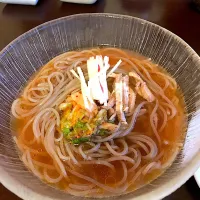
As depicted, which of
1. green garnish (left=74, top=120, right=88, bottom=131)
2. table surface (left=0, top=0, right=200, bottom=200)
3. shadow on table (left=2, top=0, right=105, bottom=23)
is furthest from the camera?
shadow on table (left=2, top=0, right=105, bottom=23)

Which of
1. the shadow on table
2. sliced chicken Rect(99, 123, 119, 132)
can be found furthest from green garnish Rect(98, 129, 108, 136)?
the shadow on table

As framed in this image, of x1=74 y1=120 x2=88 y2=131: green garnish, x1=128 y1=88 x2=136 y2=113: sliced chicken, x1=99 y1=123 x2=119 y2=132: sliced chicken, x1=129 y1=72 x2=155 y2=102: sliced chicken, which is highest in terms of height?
x1=129 y1=72 x2=155 y2=102: sliced chicken

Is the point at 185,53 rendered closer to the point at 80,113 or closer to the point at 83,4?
the point at 80,113

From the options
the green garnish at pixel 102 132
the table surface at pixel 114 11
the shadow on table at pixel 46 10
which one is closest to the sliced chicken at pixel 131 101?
the green garnish at pixel 102 132

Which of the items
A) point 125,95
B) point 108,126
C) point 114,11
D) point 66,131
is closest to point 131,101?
point 125,95

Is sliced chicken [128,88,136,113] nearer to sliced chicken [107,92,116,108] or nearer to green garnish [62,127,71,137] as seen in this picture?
sliced chicken [107,92,116,108]

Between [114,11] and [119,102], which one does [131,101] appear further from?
[114,11]

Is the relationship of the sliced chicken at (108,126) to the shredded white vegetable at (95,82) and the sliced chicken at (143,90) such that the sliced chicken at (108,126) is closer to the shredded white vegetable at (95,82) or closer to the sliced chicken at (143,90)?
the shredded white vegetable at (95,82)
